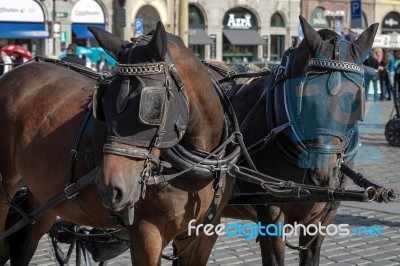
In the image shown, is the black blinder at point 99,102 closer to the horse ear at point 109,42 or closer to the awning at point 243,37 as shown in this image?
the horse ear at point 109,42

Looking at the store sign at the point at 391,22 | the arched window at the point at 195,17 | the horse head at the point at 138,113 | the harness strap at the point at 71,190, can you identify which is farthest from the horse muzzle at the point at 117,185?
the store sign at the point at 391,22

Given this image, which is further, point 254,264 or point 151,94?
point 254,264

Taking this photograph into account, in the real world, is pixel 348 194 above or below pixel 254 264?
above

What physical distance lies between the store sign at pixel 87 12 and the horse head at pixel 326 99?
28.9 m

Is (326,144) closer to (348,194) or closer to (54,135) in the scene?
(348,194)

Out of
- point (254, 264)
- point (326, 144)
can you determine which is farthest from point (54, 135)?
point (254, 264)

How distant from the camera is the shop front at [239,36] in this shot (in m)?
38.4

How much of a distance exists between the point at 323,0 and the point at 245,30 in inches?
242

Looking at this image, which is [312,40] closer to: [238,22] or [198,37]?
[198,37]

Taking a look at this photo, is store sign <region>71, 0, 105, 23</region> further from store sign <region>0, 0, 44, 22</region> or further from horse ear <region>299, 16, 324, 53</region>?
horse ear <region>299, 16, 324, 53</region>

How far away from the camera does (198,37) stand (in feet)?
119

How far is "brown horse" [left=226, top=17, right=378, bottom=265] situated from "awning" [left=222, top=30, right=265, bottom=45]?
34022 millimetres

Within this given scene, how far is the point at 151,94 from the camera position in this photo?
290cm

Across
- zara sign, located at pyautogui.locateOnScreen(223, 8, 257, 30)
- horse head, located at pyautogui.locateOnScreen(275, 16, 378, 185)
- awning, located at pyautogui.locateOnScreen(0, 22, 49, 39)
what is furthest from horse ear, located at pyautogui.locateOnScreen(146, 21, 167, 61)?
zara sign, located at pyautogui.locateOnScreen(223, 8, 257, 30)
